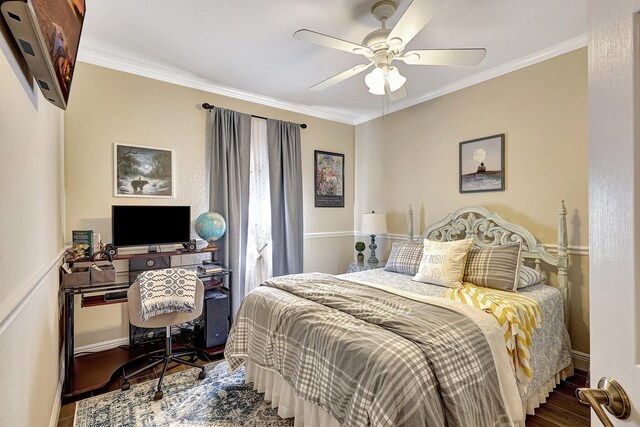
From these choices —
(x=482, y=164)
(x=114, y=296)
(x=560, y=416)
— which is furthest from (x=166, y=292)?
(x=482, y=164)

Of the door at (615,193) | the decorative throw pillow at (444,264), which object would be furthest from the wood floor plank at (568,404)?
the door at (615,193)

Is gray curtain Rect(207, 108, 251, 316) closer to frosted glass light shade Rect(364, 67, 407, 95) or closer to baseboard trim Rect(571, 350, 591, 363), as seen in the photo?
frosted glass light shade Rect(364, 67, 407, 95)

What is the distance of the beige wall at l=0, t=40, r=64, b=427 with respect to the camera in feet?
3.55

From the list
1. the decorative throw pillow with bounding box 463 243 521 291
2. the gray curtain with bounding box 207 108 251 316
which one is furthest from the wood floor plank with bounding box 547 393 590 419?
the gray curtain with bounding box 207 108 251 316

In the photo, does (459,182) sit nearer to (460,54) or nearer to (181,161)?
(460,54)

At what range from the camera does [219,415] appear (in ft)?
6.97

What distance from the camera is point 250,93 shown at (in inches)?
152

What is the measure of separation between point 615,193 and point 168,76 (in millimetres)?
3722

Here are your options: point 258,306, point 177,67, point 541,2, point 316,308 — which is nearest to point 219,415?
point 258,306

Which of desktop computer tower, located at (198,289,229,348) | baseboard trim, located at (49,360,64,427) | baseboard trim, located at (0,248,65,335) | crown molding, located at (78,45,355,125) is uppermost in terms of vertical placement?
crown molding, located at (78,45,355,125)

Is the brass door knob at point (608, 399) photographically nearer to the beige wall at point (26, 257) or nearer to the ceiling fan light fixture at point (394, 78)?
the beige wall at point (26, 257)

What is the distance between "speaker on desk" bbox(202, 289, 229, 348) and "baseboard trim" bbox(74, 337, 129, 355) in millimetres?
807

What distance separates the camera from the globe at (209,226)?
327 centimetres

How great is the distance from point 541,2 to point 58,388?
429 cm
